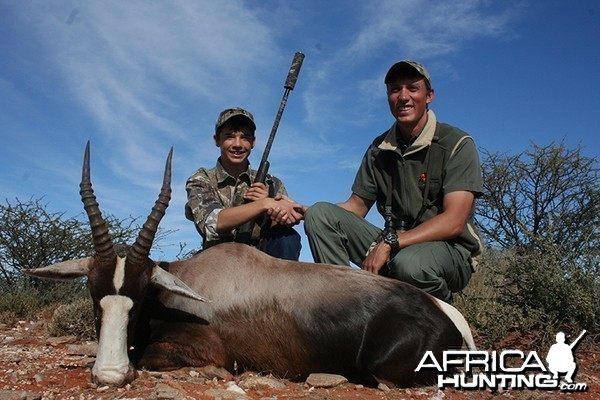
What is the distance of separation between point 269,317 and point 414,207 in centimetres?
211

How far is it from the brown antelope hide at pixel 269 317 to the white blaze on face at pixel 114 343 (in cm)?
9

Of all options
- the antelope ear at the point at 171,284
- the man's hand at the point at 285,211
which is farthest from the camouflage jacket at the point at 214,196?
the antelope ear at the point at 171,284

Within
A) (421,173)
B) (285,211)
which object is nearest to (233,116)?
(285,211)

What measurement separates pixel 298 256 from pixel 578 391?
302 cm

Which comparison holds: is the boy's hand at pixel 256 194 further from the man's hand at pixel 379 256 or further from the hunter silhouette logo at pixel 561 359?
the hunter silhouette logo at pixel 561 359

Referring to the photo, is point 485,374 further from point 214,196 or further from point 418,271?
point 214,196

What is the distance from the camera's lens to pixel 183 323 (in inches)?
172

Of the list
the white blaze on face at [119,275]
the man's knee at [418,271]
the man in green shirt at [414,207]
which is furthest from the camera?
the man in green shirt at [414,207]

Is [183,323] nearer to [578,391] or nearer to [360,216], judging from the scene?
[360,216]

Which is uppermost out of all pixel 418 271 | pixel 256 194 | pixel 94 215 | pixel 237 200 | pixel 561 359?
pixel 237 200

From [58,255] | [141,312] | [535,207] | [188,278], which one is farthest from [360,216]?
[535,207]

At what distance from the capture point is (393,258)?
5141mm

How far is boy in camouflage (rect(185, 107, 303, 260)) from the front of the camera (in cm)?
550

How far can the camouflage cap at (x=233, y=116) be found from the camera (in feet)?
20.5
